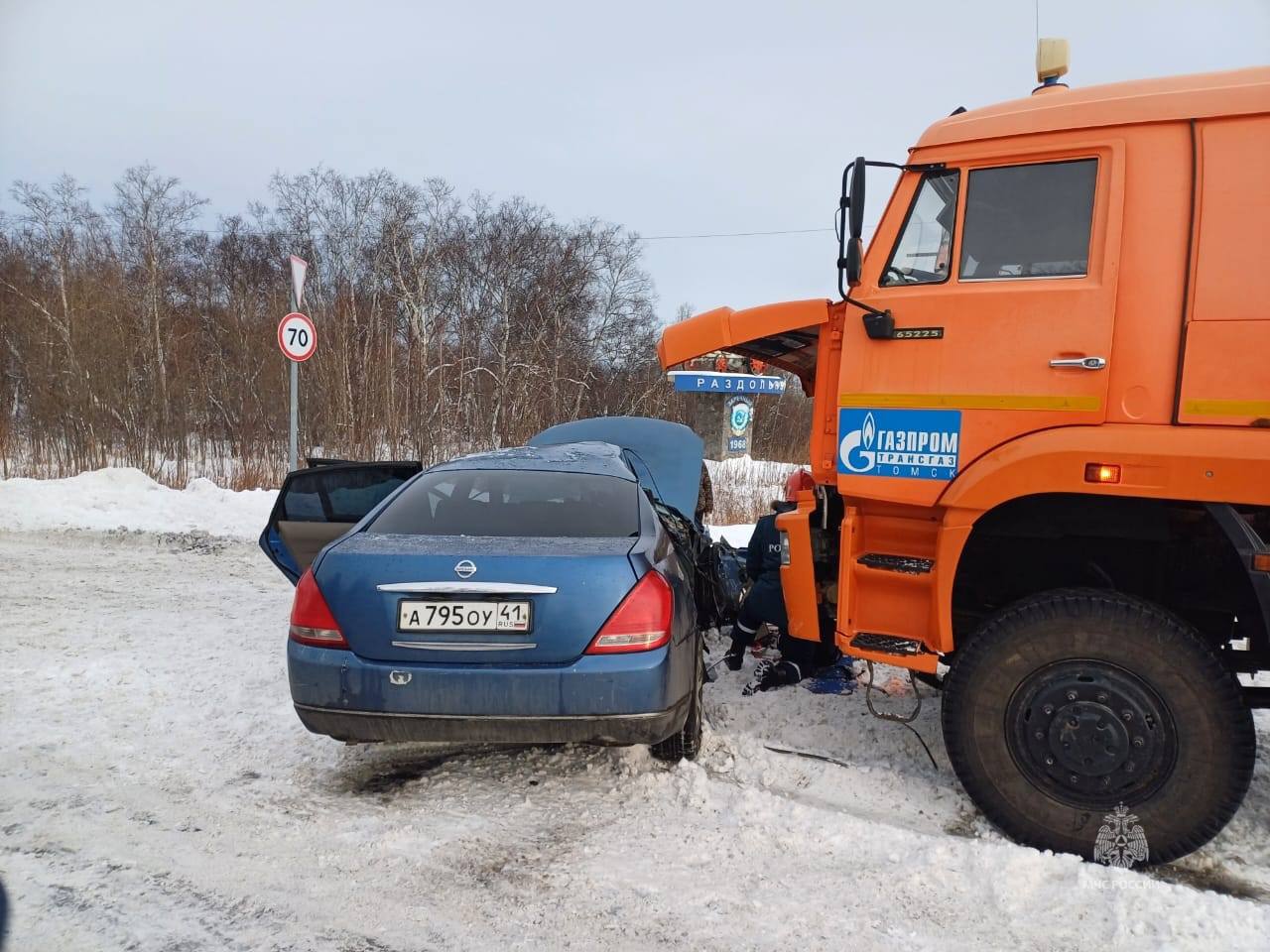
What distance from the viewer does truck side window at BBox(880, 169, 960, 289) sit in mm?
3336

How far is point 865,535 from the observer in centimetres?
360

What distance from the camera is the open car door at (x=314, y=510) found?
480cm

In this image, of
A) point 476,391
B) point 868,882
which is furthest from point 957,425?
point 476,391

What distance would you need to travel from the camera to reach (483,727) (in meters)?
3.03

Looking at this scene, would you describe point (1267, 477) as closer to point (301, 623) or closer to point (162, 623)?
point (301, 623)

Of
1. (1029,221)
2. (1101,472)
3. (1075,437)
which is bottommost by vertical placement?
(1101,472)

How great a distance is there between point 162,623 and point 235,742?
2616 millimetres

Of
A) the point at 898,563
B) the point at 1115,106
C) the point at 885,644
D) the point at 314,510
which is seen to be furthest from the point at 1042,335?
the point at 314,510

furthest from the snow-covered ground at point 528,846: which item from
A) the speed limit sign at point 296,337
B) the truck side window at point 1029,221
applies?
the speed limit sign at point 296,337

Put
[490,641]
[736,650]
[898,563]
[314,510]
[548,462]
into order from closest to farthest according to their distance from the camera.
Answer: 1. [490,641]
2. [898,563]
3. [548,462]
4. [314,510]
5. [736,650]

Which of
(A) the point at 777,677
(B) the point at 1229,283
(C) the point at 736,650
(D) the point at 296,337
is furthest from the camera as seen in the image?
(D) the point at 296,337

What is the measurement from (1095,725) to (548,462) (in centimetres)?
283

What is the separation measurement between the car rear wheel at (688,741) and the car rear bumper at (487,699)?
594 mm

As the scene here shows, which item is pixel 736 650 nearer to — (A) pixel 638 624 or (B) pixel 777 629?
(B) pixel 777 629
